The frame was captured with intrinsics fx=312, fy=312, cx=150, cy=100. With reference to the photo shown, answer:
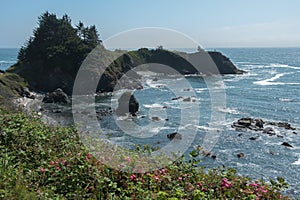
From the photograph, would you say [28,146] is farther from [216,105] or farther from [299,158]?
[216,105]

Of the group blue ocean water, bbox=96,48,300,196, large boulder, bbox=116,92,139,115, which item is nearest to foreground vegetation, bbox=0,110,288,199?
blue ocean water, bbox=96,48,300,196

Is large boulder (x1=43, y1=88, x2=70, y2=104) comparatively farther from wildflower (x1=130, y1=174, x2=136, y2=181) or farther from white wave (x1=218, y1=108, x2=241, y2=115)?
wildflower (x1=130, y1=174, x2=136, y2=181)

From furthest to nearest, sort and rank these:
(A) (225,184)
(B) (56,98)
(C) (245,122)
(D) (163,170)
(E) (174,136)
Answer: (B) (56,98)
(C) (245,122)
(E) (174,136)
(D) (163,170)
(A) (225,184)

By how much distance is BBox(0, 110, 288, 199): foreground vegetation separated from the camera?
523cm

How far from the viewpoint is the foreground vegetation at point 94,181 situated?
17.2 feet

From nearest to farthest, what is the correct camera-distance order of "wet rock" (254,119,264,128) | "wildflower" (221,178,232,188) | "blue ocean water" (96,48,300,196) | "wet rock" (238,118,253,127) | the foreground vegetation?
the foreground vegetation
"wildflower" (221,178,232,188)
"blue ocean water" (96,48,300,196)
"wet rock" (254,119,264,128)
"wet rock" (238,118,253,127)

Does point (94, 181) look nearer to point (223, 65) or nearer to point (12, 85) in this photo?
point (12, 85)

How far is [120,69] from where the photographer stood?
214ft

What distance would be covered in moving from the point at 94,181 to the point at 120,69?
60.4m

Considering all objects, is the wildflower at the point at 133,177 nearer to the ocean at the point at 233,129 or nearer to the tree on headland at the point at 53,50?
the ocean at the point at 233,129

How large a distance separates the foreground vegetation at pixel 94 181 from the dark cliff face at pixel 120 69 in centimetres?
4466

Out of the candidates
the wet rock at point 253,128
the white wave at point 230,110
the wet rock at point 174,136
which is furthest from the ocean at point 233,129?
the wet rock at point 253,128

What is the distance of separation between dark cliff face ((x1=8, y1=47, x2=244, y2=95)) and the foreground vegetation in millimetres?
44660

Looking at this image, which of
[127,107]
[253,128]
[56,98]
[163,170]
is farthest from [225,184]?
[56,98]
